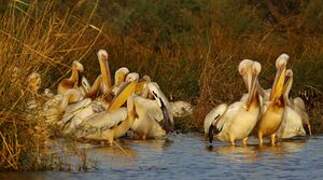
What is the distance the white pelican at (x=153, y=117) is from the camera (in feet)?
45.1

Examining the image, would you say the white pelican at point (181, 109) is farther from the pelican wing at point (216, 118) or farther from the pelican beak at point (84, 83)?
the pelican wing at point (216, 118)

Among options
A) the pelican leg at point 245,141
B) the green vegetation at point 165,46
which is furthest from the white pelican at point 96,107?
the pelican leg at point 245,141

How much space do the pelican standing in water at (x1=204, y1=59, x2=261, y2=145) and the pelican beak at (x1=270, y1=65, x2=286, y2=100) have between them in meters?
0.35

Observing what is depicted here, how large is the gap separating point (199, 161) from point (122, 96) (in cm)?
266

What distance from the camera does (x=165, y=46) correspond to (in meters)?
20.2

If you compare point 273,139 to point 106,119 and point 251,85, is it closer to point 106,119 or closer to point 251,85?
point 251,85

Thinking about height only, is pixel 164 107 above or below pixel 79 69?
below

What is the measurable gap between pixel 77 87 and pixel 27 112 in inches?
261

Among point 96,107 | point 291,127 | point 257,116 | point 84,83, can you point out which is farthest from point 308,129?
point 84,83

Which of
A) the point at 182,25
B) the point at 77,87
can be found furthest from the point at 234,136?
the point at 182,25

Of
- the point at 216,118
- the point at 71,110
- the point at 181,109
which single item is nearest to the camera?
the point at 71,110

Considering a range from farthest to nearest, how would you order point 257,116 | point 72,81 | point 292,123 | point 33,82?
1. point 72,81
2. point 292,123
3. point 257,116
4. point 33,82

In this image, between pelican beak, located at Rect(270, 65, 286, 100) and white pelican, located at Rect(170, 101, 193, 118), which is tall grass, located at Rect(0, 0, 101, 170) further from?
white pelican, located at Rect(170, 101, 193, 118)

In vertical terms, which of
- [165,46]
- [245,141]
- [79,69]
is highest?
[165,46]
